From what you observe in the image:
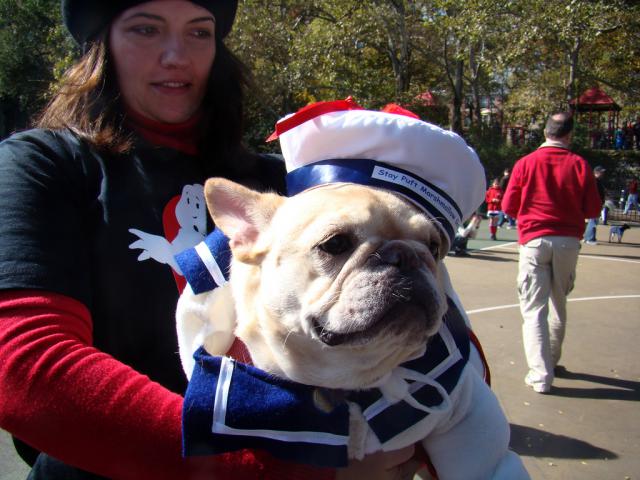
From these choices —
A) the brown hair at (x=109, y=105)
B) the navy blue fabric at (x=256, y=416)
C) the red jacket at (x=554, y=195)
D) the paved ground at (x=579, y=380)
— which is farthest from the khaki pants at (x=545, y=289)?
the navy blue fabric at (x=256, y=416)

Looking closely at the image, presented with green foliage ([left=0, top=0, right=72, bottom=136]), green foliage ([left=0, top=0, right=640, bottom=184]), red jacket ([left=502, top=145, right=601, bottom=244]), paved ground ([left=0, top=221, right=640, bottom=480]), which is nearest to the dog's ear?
paved ground ([left=0, top=221, right=640, bottom=480])

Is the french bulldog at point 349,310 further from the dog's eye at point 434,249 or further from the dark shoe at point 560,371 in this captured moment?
the dark shoe at point 560,371

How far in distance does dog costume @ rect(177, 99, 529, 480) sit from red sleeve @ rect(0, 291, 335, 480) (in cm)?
7

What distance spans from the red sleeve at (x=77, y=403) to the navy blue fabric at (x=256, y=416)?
0.12ft

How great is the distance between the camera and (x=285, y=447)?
1.35m

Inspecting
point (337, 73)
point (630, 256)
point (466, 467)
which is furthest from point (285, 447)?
point (337, 73)

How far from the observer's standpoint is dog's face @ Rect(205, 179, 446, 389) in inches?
60.7

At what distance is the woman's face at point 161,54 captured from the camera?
5.81 ft

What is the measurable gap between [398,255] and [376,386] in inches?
14.6

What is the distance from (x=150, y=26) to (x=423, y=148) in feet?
3.08

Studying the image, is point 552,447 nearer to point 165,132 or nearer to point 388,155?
point 388,155

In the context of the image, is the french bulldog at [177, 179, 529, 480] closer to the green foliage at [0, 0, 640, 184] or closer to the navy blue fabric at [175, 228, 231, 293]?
the navy blue fabric at [175, 228, 231, 293]

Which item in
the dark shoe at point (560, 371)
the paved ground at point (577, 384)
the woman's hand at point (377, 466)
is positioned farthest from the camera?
the dark shoe at point (560, 371)

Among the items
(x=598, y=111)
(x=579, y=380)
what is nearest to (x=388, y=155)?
(x=579, y=380)
